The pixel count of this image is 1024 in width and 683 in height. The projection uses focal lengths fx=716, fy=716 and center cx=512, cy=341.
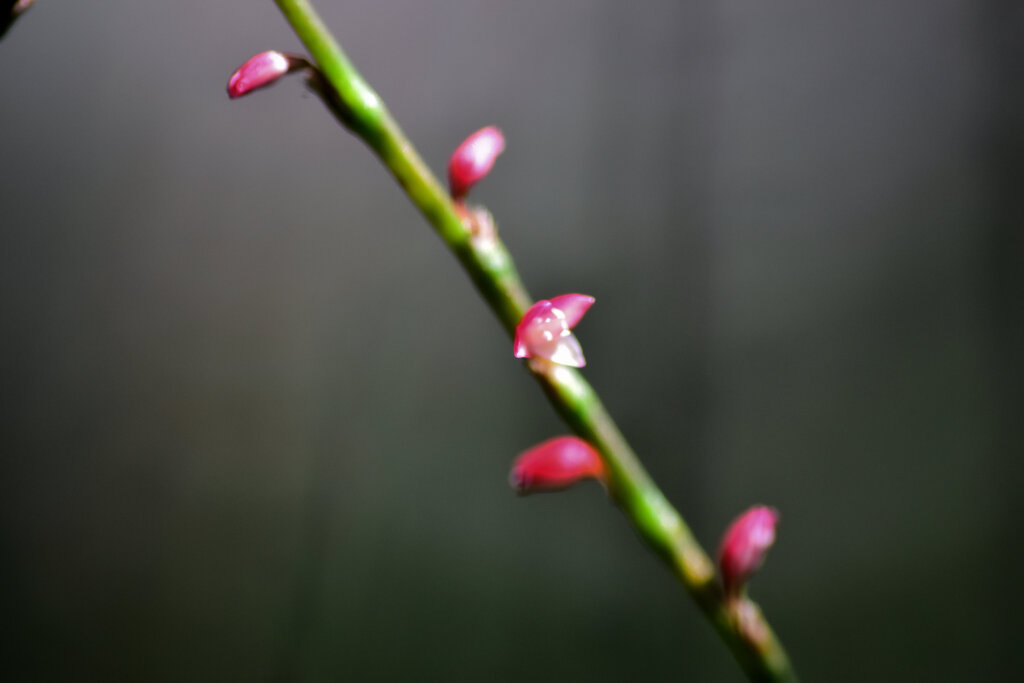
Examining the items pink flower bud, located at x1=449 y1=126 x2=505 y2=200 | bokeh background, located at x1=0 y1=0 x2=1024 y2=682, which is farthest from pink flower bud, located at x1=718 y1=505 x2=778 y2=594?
bokeh background, located at x1=0 y1=0 x2=1024 y2=682

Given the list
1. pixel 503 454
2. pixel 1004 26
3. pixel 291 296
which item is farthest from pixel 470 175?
pixel 1004 26

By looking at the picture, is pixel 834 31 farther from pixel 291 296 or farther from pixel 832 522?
pixel 291 296

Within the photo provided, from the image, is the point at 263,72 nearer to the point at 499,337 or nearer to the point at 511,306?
the point at 511,306

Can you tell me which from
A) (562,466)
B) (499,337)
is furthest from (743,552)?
(499,337)

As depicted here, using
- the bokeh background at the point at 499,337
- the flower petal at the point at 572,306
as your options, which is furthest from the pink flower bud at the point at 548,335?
the bokeh background at the point at 499,337

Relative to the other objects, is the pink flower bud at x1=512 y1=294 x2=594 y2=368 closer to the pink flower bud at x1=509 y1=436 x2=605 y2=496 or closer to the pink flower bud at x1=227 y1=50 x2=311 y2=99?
the pink flower bud at x1=509 y1=436 x2=605 y2=496
